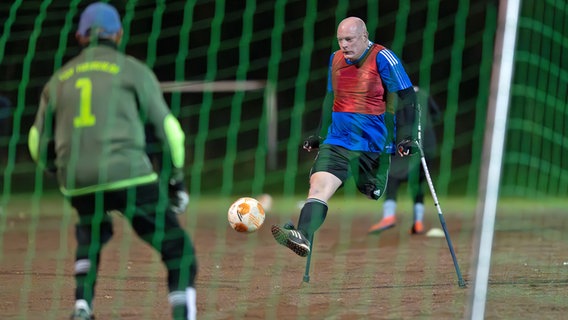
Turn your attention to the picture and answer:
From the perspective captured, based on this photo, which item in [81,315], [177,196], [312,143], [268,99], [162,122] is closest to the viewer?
[162,122]

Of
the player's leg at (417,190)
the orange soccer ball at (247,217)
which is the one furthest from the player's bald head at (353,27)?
the player's leg at (417,190)

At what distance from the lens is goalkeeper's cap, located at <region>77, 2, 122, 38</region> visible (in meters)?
5.78

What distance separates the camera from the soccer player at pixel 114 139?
18.4ft

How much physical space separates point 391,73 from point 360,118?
1.31 feet

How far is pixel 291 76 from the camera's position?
25.6m

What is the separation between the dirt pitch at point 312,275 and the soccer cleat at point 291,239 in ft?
1.28

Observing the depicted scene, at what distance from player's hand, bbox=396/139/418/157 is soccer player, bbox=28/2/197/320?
95.0 inches

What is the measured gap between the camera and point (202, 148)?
24453mm

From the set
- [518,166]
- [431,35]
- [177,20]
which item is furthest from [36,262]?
[431,35]

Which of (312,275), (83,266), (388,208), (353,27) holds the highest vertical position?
(353,27)

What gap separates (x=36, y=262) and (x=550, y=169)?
40.5ft

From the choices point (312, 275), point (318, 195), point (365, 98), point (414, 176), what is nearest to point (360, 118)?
point (365, 98)

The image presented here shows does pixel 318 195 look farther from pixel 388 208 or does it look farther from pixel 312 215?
pixel 388 208

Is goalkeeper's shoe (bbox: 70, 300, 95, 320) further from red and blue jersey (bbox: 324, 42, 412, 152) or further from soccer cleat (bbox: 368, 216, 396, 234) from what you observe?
soccer cleat (bbox: 368, 216, 396, 234)
